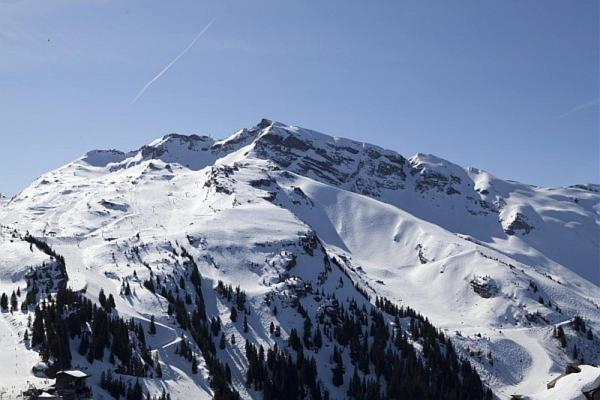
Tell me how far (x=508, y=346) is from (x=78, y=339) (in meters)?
127

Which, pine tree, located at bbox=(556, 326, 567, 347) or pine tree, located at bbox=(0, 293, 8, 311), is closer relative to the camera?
pine tree, located at bbox=(0, 293, 8, 311)

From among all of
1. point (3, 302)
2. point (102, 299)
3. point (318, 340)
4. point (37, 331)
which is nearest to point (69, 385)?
point (37, 331)

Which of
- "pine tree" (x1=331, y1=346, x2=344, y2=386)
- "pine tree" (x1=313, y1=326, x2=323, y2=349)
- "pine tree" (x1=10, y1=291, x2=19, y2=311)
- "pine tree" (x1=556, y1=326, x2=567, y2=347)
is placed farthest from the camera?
"pine tree" (x1=556, y1=326, x2=567, y2=347)

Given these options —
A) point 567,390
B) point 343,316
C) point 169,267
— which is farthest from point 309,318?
point 567,390

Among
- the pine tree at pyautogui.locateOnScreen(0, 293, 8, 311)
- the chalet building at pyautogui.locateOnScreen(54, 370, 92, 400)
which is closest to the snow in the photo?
the chalet building at pyautogui.locateOnScreen(54, 370, 92, 400)

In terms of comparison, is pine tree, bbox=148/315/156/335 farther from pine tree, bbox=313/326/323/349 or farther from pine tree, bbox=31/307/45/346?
pine tree, bbox=313/326/323/349

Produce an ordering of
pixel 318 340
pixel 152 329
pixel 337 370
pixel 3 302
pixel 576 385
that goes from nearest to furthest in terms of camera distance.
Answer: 1. pixel 576 385
2. pixel 3 302
3. pixel 152 329
4. pixel 337 370
5. pixel 318 340

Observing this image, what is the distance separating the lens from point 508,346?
18675 cm

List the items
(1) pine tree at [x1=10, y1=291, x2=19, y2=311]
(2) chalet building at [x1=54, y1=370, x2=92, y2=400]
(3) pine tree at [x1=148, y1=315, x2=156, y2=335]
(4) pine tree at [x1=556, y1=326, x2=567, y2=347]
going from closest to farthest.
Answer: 1. (2) chalet building at [x1=54, y1=370, x2=92, y2=400]
2. (1) pine tree at [x1=10, y1=291, x2=19, y2=311]
3. (3) pine tree at [x1=148, y1=315, x2=156, y2=335]
4. (4) pine tree at [x1=556, y1=326, x2=567, y2=347]

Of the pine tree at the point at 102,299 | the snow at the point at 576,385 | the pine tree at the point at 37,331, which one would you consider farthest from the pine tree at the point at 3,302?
the snow at the point at 576,385

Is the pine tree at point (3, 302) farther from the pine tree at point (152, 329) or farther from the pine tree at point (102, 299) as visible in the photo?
the pine tree at point (152, 329)

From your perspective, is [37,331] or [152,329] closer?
[37,331]

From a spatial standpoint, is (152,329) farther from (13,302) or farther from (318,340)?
(318,340)

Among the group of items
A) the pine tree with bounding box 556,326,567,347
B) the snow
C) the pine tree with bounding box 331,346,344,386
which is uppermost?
the snow
